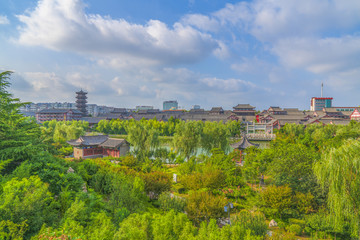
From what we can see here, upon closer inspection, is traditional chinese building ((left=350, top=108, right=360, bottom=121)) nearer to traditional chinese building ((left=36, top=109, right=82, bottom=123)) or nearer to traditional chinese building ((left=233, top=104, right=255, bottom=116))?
traditional chinese building ((left=233, top=104, right=255, bottom=116))

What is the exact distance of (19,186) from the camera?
609 centimetres

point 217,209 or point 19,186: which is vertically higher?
point 19,186

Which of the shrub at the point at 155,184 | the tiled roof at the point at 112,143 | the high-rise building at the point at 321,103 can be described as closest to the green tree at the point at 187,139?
the tiled roof at the point at 112,143

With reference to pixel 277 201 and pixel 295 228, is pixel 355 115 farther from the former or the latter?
pixel 295 228

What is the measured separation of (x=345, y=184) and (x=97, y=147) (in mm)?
22785

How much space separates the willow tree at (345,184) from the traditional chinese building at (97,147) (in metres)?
19.9

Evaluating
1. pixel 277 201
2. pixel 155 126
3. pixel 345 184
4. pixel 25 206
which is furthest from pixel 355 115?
pixel 25 206

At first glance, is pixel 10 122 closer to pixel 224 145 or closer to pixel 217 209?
pixel 217 209

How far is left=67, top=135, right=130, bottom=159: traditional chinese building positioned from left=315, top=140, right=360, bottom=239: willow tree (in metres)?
19.9

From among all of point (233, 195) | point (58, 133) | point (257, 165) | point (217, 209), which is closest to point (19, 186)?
point (217, 209)

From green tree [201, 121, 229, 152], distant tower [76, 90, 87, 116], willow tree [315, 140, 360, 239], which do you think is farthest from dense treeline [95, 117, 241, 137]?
willow tree [315, 140, 360, 239]

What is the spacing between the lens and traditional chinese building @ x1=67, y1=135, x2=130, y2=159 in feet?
72.5

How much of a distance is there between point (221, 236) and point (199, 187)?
598 centimetres

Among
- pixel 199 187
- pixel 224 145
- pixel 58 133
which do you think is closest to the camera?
pixel 199 187
